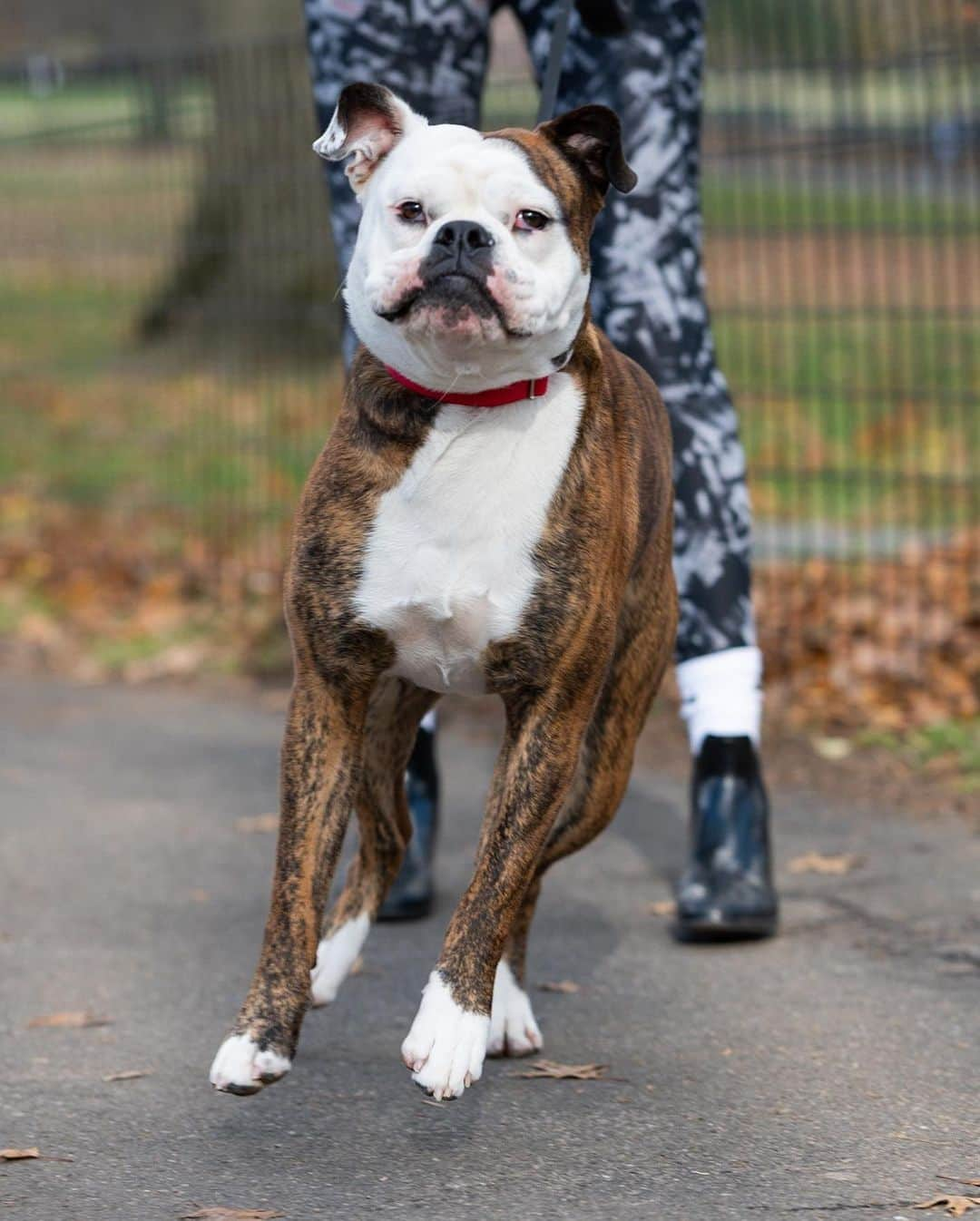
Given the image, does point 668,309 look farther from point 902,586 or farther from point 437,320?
point 902,586

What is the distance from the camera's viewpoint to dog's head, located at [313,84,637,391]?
8.04ft

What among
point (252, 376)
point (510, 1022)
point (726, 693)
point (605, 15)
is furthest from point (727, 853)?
point (252, 376)

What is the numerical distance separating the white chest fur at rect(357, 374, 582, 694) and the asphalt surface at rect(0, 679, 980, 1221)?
2.33 feet

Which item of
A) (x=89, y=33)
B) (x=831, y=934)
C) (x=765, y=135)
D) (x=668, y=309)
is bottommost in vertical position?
(x=831, y=934)

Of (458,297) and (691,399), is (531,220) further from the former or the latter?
(691,399)

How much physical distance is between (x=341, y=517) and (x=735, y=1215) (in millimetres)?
1063

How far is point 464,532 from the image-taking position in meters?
2.58

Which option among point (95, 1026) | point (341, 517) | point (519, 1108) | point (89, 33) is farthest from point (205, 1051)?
point (89, 33)

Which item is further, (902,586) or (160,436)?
(160,436)

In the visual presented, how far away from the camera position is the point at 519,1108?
9.02 ft

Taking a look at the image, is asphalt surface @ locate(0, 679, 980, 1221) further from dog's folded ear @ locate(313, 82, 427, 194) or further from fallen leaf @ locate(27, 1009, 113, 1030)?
dog's folded ear @ locate(313, 82, 427, 194)

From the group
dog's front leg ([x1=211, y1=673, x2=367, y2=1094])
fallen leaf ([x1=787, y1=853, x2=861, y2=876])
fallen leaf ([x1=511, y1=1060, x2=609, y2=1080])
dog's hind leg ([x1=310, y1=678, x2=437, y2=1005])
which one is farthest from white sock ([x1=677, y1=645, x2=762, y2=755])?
dog's front leg ([x1=211, y1=673, x2=367, y2=1094])

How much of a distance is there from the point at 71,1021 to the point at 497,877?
97 centimetres

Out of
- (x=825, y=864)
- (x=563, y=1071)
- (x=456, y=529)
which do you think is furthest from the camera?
(x=825, y=864)
